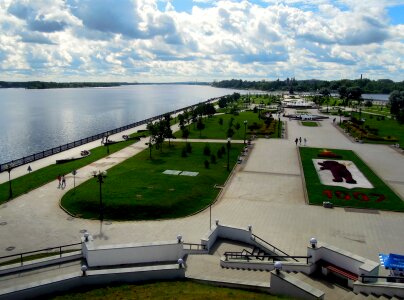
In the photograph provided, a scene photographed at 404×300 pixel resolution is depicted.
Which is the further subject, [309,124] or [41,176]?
[309,124]

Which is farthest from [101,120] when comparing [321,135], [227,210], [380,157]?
[227,210]

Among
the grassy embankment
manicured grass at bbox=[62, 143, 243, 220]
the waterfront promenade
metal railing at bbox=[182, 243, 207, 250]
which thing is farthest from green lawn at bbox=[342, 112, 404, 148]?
metal railing at bbox=[182, 243, 207, 250]

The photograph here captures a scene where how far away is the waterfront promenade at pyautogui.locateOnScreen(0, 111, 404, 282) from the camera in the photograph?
21344mm

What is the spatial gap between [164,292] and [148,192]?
51.1 ft

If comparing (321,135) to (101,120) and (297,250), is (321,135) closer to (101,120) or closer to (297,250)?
(297,250)

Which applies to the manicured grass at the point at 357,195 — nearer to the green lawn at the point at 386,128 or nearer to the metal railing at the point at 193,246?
the metal railing at the point at 193,246

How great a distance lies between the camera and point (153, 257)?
18016mm

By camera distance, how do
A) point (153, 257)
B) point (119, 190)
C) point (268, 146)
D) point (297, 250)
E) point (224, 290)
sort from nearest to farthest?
point (224, 290) < point (153, 257) < point (297, 250) < point (119, 190) < point (268, 146)

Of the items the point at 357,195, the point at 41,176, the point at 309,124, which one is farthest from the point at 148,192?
the point at 309,124

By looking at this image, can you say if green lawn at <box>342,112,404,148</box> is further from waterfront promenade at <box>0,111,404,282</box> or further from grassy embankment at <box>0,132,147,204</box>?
grassy embankment at <box>0,132,147,204</box>

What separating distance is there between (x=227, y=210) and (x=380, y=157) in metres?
27.7

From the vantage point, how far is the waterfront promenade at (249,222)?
21.3 metres

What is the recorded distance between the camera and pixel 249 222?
24.1 metres

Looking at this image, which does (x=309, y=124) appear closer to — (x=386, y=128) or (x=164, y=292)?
(x=386, y=128)
